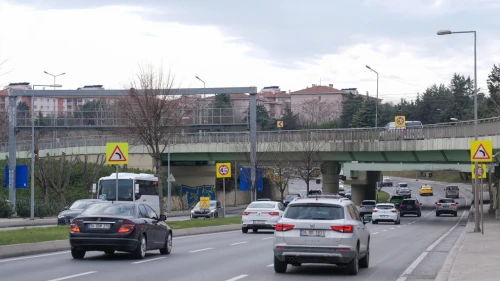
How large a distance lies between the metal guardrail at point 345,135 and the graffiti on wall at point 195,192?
992 cm

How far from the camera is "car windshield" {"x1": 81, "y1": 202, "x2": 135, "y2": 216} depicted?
20094 millimetres

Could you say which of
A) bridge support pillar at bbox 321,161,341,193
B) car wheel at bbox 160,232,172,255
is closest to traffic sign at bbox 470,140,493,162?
car wheel at bbox 160,232,172,255

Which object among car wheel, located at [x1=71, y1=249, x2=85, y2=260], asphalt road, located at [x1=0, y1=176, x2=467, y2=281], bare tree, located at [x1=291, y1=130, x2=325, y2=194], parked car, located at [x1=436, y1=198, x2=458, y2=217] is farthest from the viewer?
parked car, located at [x1=436, y1=198, x2=458, y2=217]

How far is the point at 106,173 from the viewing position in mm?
72312

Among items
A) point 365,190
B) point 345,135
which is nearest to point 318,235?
point 345,135

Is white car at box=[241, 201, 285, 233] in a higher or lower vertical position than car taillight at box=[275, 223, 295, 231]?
lower

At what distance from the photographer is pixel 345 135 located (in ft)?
201

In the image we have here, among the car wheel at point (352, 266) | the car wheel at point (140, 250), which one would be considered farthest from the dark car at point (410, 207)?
the car wheel at point (352, 266)

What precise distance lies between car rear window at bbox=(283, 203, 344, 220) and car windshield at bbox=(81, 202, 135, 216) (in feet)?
16.3

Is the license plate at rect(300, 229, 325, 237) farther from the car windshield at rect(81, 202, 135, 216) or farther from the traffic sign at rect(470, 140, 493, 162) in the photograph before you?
the traffic sign at rect(470, 140, 493, 162)

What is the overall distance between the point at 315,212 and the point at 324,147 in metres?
46.6

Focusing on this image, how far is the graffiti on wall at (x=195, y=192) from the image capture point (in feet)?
265

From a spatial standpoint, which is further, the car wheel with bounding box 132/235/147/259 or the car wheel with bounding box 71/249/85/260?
the car wheel with bounding box 71/249/85/260

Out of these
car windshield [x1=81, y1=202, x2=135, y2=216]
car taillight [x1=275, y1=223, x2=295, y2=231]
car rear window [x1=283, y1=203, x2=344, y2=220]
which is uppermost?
car rear window [x1=283, y1=203, x2=344, y2=220]
